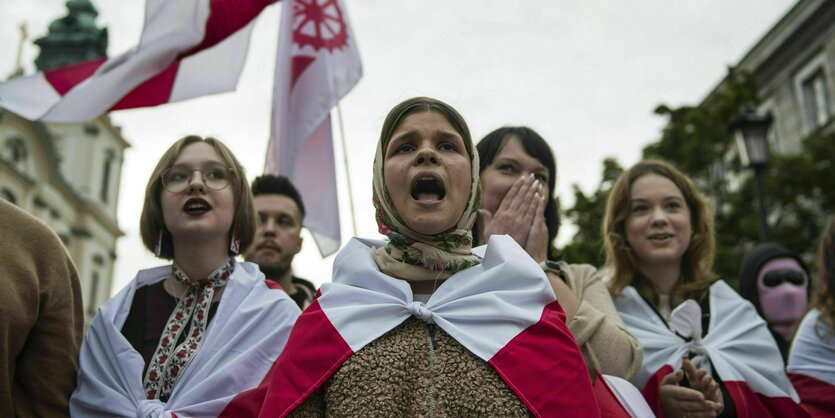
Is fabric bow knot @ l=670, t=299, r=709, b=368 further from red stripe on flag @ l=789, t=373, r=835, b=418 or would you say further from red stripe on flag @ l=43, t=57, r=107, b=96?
red stripe on flag @ l=43, t=57, r=107, b=96

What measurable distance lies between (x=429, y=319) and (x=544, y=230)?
1170mm

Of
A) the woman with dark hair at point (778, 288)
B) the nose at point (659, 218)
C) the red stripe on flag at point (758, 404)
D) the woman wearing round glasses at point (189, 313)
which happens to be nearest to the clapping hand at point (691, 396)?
the red stripe on flag at point (758, 404)

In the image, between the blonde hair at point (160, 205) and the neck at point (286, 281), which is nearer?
the blonde hair at point (160, 205)

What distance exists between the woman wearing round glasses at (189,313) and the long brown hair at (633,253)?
5.64 feet

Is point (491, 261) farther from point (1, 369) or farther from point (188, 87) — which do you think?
point (188, 87)

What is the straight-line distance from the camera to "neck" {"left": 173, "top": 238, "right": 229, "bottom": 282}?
11.2 ft

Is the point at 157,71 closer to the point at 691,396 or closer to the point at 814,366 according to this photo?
the point at 691,396

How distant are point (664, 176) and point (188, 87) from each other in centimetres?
431

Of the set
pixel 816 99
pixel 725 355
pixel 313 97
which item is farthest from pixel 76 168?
pixel 725 355

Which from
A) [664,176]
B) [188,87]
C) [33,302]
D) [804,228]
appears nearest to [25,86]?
[188,87]

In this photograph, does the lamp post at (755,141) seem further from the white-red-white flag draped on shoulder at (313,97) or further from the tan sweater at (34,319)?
the tan sweater at (34,319)

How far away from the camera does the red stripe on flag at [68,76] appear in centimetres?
649

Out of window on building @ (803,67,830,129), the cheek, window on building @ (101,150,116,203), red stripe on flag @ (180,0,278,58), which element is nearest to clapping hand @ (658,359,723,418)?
the cheek

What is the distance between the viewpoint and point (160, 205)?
11.5 ft
